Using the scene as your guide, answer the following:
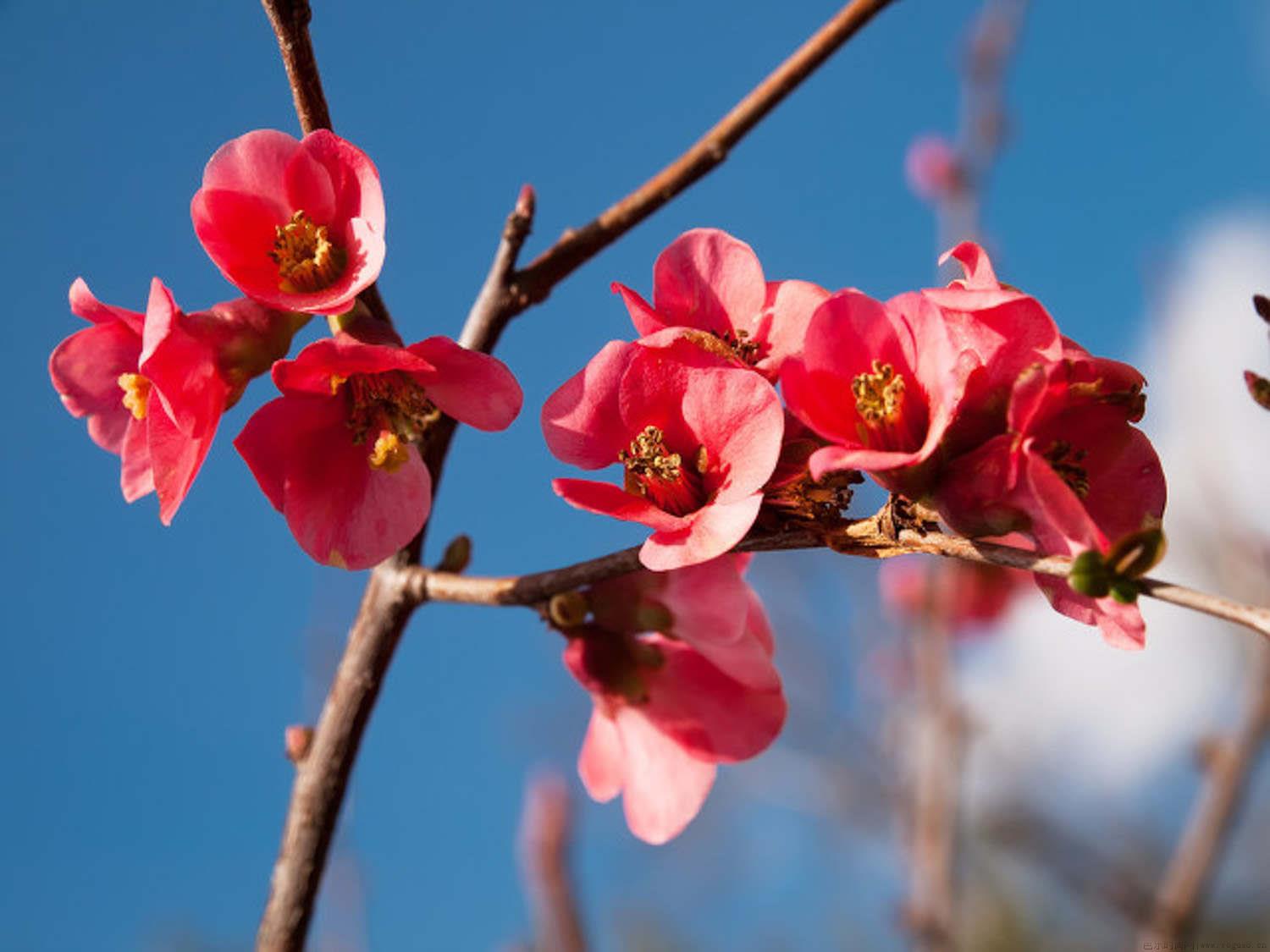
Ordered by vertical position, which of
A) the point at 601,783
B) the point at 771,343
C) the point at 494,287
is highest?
the point at 494,287

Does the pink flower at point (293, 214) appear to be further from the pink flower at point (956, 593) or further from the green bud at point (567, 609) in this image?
the pink flower at point (956, 593)

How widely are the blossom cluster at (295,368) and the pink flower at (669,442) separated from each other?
0.28 feet

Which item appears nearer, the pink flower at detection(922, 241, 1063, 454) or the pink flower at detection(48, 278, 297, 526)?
the pink flower at detection(922, 241, 1063, 454)

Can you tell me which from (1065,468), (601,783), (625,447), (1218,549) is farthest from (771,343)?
(1218,549)

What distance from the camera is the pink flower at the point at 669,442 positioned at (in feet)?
3.27

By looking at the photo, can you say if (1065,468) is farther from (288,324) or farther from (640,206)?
(288,324)

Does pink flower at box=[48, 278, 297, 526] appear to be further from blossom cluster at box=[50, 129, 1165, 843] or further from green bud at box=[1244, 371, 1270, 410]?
green bud at box=[1244, 371, 1270, 410]

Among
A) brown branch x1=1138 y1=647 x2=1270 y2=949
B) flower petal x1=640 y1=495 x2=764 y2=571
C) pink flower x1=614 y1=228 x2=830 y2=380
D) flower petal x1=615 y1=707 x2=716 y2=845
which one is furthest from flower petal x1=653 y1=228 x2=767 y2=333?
brown branch x1=1138 y1=647 x2=1270 y2=949

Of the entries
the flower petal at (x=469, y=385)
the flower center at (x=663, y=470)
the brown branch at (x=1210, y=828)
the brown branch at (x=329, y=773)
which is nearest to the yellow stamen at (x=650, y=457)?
the flower center at (x=663, y=470)

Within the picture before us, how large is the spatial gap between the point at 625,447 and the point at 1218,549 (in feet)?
7.30

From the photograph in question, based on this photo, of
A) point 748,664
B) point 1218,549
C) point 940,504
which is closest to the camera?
point 940,504

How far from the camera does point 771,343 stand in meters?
1.17

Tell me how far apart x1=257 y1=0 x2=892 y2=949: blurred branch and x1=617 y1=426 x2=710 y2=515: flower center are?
27 centimetres

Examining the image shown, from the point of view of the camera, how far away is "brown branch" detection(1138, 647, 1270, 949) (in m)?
2.28
